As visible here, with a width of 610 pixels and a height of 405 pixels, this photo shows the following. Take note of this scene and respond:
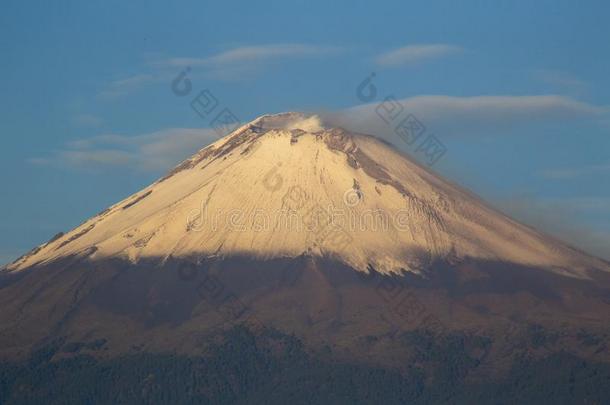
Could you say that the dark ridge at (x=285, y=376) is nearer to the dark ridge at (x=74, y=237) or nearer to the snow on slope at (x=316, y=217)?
the snow on slope at (x=316, y=217)

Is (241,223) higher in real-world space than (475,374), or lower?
higher

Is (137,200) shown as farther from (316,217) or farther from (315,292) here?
(315,292)

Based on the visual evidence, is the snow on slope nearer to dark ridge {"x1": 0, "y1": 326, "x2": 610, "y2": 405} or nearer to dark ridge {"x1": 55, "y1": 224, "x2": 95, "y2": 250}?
dark ridge {"x1": 55, "y1": 224, "x2": 95, "y2": 250}

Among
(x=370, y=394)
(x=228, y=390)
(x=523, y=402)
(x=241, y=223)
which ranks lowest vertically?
(x=523, y=402)

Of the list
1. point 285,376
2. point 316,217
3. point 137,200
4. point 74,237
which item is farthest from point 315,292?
point 74,237

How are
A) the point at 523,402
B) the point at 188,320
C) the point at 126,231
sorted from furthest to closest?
the point at 126,231 < the point at 188,320 < the point at 523,402

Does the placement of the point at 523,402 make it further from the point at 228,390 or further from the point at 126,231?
the point at 126,231

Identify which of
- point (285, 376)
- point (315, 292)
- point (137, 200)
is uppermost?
point (137, 200)

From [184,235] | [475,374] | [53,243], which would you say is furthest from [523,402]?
[53,243]
